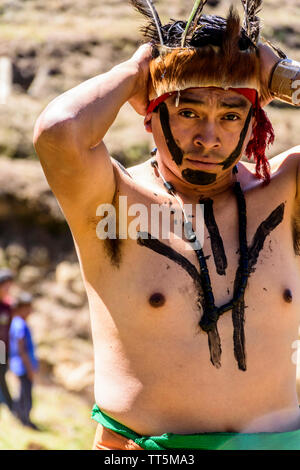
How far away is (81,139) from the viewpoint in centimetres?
276

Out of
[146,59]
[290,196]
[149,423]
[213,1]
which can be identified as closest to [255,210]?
[290,196]

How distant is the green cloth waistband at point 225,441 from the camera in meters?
2.78

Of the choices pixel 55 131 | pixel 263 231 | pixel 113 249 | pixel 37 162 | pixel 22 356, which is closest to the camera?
pixel 55 131

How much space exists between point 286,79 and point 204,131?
41 centimetres

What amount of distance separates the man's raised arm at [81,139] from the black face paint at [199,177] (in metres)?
0.29

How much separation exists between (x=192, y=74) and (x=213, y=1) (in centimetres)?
716

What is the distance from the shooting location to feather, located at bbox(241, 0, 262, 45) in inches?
116

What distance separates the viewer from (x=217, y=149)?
2.88 m

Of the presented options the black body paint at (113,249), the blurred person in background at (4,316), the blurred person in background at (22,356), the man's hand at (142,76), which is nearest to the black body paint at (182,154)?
the man's hand at (142,76)

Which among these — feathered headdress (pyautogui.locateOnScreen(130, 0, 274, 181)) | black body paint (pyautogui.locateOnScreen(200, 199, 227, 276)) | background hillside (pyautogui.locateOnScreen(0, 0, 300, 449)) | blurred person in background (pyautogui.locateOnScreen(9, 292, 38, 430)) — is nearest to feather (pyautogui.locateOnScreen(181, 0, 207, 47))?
feathered headdress (pyautogui.locateOnScreen(130, 0, 274, 181))

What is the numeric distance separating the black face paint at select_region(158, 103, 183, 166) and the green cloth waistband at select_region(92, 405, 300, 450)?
1016 mm

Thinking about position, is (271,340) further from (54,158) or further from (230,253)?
(54,158)

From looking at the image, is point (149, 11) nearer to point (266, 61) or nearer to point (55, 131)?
point (266, 61)

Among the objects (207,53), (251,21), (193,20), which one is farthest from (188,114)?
(251,21)
